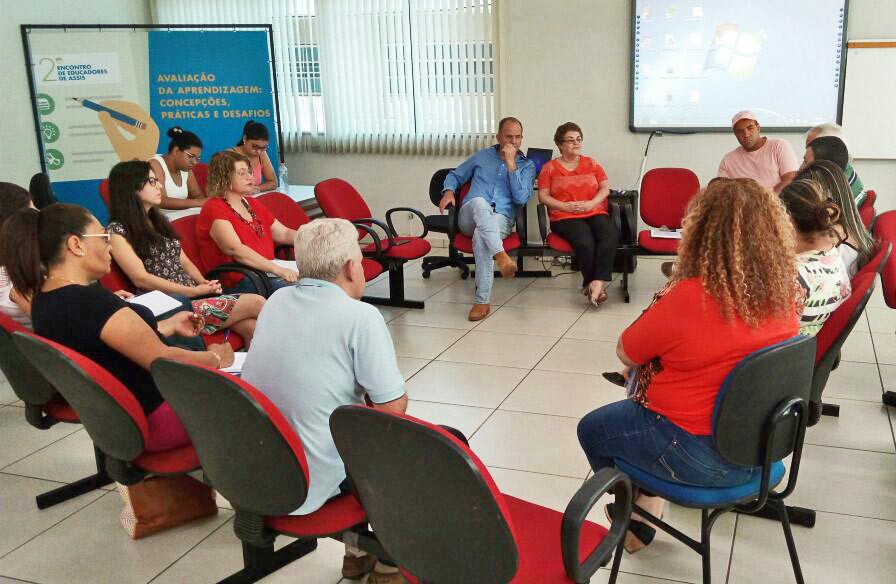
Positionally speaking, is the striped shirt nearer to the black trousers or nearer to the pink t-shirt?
the black trousers

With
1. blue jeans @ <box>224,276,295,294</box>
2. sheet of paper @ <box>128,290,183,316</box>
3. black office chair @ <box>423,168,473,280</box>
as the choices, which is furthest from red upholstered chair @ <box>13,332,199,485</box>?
black office chair @ <box>423,168,473,280</box>

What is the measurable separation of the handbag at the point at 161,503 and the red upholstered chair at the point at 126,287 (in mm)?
929

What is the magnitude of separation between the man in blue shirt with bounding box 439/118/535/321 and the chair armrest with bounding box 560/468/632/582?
140 inches

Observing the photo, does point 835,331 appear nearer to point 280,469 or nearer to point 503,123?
point 280,469

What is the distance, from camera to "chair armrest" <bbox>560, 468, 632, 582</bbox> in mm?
1669

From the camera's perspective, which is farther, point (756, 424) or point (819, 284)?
point (819, 284)

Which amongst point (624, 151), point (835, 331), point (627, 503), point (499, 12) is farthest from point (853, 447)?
point (499, 12)

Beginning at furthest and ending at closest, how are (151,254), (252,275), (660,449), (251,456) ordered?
(252,275)
(151,254)
(660,449)
(251,456)

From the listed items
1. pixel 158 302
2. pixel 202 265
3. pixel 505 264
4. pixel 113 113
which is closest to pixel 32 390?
pixel 158 302

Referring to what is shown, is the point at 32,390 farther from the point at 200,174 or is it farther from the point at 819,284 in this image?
the point at 200,174

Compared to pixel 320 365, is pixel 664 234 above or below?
below

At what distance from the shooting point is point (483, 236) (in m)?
5.53

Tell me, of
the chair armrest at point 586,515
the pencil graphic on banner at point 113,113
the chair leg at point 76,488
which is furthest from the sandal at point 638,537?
the pencil graphic on banner at point 113,113

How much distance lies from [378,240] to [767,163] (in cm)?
270
